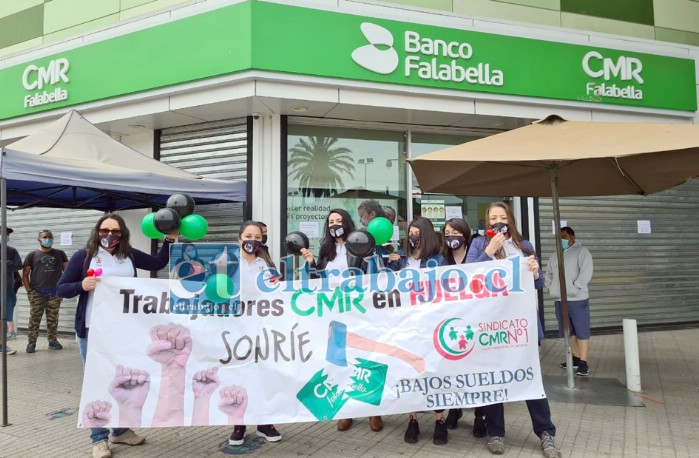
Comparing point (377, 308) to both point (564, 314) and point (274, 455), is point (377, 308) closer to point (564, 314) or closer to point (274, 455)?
point (274, 455)

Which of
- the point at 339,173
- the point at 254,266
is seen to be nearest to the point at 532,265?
the point at 254,266

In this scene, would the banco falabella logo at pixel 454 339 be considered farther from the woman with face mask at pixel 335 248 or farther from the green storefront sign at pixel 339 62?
the green storefront sign at pixel 339 62

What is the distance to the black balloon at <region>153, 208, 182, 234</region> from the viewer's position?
4.10m

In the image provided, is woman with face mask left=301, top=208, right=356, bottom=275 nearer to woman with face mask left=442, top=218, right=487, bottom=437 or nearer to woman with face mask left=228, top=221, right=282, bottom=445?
woman with face mask left=228, top=221, right=282, bottom=445

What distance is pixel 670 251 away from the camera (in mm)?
9664

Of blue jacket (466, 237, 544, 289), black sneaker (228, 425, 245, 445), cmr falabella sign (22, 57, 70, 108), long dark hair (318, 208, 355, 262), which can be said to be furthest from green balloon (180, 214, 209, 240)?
cmr falabella sign (22, 57, 70, 108)

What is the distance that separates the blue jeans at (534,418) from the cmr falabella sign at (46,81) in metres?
7.74

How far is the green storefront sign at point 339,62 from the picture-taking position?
664 cm

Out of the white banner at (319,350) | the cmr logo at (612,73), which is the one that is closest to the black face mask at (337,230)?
the white banner at (319,350)

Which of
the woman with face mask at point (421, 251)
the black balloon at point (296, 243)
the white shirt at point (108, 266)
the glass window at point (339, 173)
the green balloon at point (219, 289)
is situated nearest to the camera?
the green balloon at point (219, 289)

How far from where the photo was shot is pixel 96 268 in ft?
12.8

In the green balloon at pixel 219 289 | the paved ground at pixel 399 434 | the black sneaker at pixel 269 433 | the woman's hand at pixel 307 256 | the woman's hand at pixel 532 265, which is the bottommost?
the paved ground at pixel 399 434

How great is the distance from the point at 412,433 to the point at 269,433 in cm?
117

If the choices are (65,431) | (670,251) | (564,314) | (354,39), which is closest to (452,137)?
(354,39)
